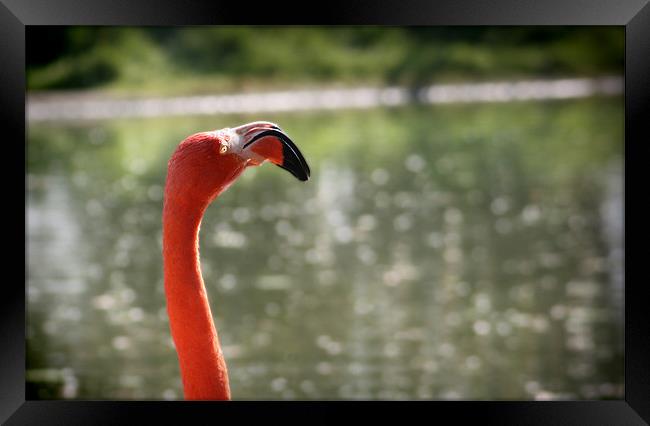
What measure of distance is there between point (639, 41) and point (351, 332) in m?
3.51

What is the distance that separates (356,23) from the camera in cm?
A: 326

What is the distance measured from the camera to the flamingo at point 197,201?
9.14 feet

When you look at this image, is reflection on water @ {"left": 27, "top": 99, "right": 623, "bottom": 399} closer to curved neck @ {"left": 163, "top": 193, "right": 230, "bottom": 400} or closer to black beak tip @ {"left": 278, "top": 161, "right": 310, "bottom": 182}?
curved neck @ {"left": 163, "top": 193, "right": 230, "bottom": 400}

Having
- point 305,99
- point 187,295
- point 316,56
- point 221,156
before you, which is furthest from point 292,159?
point 305,99

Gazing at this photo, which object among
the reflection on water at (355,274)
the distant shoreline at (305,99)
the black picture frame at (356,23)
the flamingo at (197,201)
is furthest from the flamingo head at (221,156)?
the distant shoreline at (305,99)

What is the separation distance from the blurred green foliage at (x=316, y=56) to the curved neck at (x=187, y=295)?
1077 centimetres

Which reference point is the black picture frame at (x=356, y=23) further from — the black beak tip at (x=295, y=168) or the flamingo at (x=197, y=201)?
the black beak tip at (x=295, y=168)

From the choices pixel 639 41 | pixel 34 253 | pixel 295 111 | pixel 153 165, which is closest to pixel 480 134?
pixel 295 111

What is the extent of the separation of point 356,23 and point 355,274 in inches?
189

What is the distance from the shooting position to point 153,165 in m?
12.3

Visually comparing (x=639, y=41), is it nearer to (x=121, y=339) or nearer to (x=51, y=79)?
(x=121, y=339)

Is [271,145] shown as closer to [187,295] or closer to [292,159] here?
[292,159]

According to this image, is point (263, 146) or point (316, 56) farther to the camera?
point (316, 56)

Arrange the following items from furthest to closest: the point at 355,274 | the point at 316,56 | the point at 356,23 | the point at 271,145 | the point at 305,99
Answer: the point at 305,99 < the point at 316,56 < the point at 355,274 < the point at 356,23 < the point at 271,145
